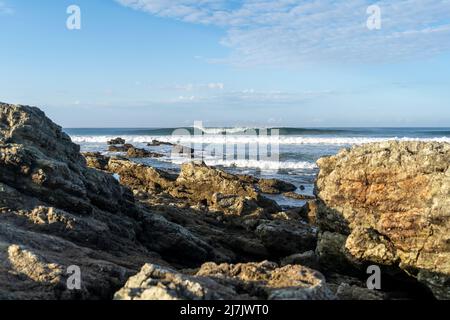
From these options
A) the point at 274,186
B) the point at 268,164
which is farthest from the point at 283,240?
the point at 268,164

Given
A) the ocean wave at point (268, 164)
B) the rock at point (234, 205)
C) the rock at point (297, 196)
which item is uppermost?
the rock at point (234, 205)

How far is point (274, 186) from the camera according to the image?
2598cm

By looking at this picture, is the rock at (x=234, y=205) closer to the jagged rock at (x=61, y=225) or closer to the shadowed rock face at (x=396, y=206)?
the jagged rock at (x=61, y=225)

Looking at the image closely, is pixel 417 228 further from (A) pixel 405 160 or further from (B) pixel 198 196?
(B) pixel 198 196

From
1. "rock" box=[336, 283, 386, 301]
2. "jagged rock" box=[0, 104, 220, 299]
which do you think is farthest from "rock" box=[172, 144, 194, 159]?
"rock" box=[336, 283, 386, 301]

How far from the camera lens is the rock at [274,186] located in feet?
83.2

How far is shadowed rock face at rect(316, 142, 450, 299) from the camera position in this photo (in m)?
8.73

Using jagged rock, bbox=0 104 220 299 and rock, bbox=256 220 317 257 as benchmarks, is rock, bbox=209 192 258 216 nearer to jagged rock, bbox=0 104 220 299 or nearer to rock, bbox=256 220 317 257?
rock, bbox=256 220 317 257

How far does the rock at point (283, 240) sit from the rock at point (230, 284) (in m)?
6.36

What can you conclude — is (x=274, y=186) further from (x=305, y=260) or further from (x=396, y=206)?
(x=396, y=206)

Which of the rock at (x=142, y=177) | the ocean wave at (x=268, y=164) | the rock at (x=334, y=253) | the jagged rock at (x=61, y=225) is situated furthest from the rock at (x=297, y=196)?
the rock at (x=334, y=253)

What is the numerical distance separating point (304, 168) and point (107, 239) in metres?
30.5

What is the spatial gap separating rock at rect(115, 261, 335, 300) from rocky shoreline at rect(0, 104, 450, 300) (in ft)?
0.06
